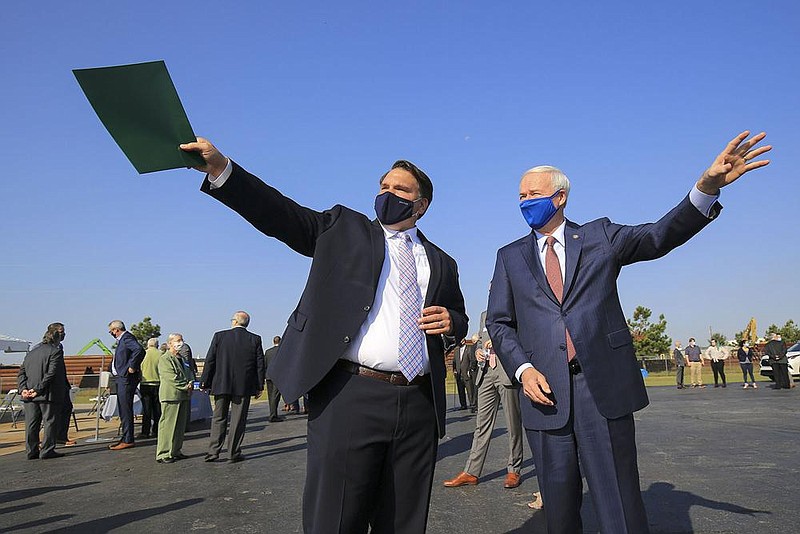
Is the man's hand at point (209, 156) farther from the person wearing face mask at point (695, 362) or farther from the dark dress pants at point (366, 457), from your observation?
the person wearing face mask at point (695, 362)

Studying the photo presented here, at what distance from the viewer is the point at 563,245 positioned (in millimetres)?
3445

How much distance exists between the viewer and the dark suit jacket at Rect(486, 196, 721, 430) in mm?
3072

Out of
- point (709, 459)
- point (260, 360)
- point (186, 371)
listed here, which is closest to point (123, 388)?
point (186, 371)

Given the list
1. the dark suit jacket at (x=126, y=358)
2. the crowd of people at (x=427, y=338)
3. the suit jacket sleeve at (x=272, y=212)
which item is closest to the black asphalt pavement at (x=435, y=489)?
the dark suit jacket at (x=126, y=358)

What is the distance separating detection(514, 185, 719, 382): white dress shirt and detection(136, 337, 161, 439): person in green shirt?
1055 cm

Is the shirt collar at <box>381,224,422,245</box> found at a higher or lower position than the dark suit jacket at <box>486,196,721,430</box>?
higher

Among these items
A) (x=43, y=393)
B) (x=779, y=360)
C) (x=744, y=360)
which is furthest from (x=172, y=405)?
(x=744, y=360)

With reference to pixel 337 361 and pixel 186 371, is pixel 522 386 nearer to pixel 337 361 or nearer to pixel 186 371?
pixel 337 361

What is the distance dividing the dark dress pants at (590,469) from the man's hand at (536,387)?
5.8 inches

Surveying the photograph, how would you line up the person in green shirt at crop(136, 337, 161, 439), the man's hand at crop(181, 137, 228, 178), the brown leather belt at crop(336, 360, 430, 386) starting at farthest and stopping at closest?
1. the person in green shirt at crop(136, 337, 161, 439)
2. the brown leather belt at crop(336, 360, 430, 386)
3. the man's hand at crop(181, 137, 228, 178)

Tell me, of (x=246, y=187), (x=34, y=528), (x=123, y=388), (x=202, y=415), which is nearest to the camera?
(x=246, y=187)

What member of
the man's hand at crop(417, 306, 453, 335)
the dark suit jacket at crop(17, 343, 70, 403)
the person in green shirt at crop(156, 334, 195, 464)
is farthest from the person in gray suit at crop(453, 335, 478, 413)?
the man's hand at crop(417, 306, 453, 335)

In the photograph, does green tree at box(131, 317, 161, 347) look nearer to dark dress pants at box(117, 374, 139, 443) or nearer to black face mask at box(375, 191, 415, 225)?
dark dress pants at box(117, 374, 139, 443)

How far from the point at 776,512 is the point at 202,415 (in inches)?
565
